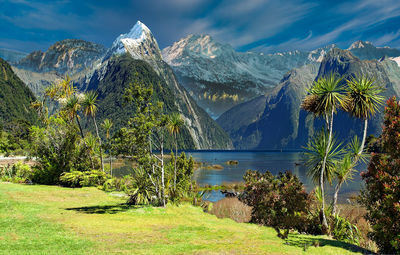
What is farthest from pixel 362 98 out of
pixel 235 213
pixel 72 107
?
pixel 72 107

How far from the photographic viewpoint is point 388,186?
12922 millimetres

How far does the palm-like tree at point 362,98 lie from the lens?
69.1ft

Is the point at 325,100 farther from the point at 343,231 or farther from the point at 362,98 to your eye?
the point at 343,231

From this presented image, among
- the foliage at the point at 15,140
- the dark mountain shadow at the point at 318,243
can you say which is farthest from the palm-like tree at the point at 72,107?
the dark mountain shadow at the point at 318,243

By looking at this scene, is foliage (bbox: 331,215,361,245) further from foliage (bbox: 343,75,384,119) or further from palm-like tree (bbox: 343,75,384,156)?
foliage (bbox: 343,75,384,119)

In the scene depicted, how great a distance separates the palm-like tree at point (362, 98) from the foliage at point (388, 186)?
7213 millimetres

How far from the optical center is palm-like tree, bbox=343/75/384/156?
69.1ft

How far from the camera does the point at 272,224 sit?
73.3ft

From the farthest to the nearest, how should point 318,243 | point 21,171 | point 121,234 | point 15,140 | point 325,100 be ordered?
point 15,140 < point 21,171 < point 325,100 < point 318,243 < point 121,234

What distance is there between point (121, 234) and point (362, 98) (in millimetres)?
18497

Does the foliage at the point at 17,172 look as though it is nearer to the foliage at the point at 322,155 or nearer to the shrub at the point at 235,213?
the shrub at the point at 235,213

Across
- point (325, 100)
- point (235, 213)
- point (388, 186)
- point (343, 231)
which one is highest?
point (325, 100)

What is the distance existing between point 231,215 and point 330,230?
10350 mm

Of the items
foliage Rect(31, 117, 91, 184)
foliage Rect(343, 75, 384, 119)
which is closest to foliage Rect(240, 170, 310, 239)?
foliage Rect(343, 75, 384, 119)
